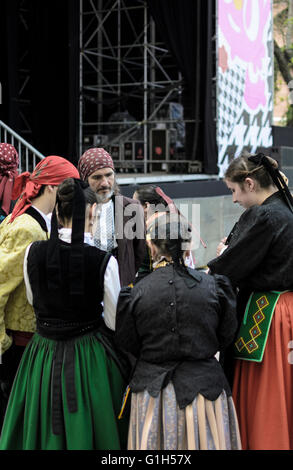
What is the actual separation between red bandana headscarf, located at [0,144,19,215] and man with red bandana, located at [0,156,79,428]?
87 centimetres

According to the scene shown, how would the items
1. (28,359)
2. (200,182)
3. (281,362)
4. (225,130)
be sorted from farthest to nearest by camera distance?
(225,130), (200,182), (281,362), (28,359)

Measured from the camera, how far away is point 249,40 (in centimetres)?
1107

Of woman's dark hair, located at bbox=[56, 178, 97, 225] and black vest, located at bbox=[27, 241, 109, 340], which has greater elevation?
woman's dark hair, located at bbox=[56, 178, 97, 225]

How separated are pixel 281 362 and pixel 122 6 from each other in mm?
12132

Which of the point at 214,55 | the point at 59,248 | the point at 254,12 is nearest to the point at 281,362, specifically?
the point at 59,248

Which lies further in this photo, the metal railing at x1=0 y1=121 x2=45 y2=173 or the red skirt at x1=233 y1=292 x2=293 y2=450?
the metal railing at x1=0 y1=121 x2=45 y2=173

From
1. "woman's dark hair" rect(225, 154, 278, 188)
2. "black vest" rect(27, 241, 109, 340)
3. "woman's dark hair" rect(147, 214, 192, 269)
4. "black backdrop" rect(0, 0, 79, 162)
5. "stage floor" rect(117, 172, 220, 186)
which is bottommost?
"black vest" rect(27, 241, 109, 340)

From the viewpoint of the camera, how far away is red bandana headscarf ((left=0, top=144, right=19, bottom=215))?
12.2 feet

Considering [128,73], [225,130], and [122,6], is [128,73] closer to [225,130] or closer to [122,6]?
[122,6]

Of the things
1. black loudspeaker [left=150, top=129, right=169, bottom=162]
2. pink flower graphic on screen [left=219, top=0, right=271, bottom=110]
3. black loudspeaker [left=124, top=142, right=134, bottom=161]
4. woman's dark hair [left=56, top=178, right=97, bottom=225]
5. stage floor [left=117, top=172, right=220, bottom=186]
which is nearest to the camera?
woman's dark hair [left=56, top=178, right=97, bottom=225]

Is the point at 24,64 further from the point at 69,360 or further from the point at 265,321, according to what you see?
the point at 69,360

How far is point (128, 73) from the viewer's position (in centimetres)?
1330

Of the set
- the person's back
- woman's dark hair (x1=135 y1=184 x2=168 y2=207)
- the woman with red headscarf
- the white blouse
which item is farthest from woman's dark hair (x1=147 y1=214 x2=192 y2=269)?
the woman with red headscarf

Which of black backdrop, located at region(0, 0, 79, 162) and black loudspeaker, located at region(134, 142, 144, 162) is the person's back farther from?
black loudspeaker, located at region(134, 142, 144, 162)
